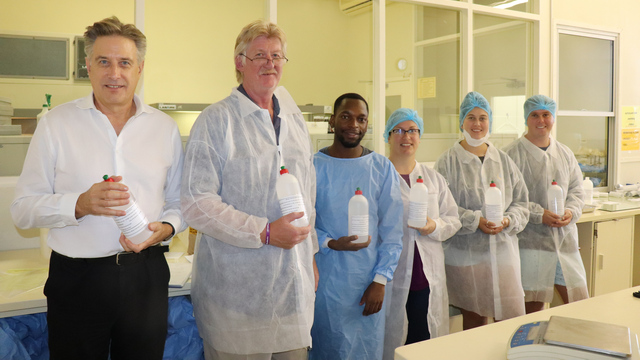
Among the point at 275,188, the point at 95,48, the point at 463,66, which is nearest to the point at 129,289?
the point at 275,188

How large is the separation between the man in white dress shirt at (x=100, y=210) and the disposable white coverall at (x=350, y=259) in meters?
0.74

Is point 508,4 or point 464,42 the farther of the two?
point 508,4

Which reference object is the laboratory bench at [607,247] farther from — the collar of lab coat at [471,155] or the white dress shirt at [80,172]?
the white dress shirt at [80,172]

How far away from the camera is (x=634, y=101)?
15.0ft

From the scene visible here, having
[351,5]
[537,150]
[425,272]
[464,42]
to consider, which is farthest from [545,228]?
[351,5]

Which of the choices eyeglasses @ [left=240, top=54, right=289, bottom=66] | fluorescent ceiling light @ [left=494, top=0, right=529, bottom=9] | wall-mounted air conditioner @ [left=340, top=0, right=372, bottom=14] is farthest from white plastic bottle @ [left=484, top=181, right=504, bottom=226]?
fluorescent ceiling light @ [left=494, top=0, right=529, bottom=9]

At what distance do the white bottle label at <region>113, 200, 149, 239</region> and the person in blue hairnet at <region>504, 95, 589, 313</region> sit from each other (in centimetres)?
224

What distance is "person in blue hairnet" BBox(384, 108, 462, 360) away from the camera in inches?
87.3

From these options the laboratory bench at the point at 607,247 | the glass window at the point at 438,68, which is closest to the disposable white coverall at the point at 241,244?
the glass window at the point at 438,68

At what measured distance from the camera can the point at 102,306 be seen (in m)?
1.40

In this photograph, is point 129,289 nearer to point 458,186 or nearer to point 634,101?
point 458,186

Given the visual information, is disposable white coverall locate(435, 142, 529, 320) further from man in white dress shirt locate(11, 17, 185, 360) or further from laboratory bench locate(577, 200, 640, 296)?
man in white dress shirt locate(11, 17, 185, 360)

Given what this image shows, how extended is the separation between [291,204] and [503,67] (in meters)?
3.12

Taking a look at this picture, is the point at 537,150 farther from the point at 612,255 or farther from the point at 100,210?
the point at 100,210
